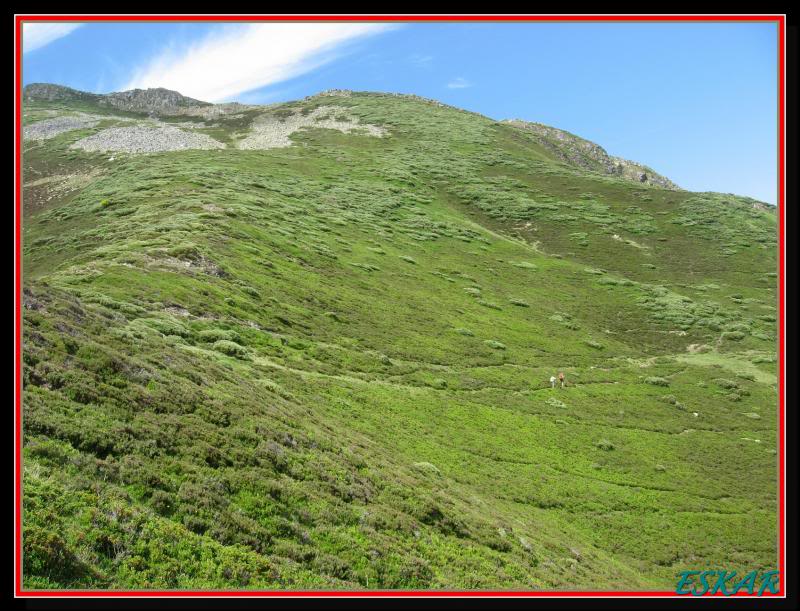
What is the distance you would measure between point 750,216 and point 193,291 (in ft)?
514

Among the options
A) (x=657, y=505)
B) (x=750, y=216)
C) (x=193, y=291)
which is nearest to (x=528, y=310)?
(x=657, y=505)

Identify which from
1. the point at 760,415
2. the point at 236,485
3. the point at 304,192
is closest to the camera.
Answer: the point at 236,485

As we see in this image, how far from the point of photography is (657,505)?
40938mm

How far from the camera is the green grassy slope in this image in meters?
17.8

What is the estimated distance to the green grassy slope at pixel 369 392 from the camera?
17781mm

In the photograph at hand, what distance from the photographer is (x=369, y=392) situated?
46.0 m

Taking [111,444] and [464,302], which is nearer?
[111,444]

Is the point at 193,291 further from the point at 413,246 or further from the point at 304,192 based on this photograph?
the point at 304,192

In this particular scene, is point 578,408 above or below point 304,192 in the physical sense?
below

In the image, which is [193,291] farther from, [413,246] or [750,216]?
[750,216]

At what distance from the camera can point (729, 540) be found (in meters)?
38.0

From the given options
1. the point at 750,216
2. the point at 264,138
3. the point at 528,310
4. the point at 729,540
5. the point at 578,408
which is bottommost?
the point at 729,540

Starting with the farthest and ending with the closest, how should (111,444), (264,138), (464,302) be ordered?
(264,138), (464,302), (111,444)

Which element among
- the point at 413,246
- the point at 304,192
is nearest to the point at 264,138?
the point at 304,192
